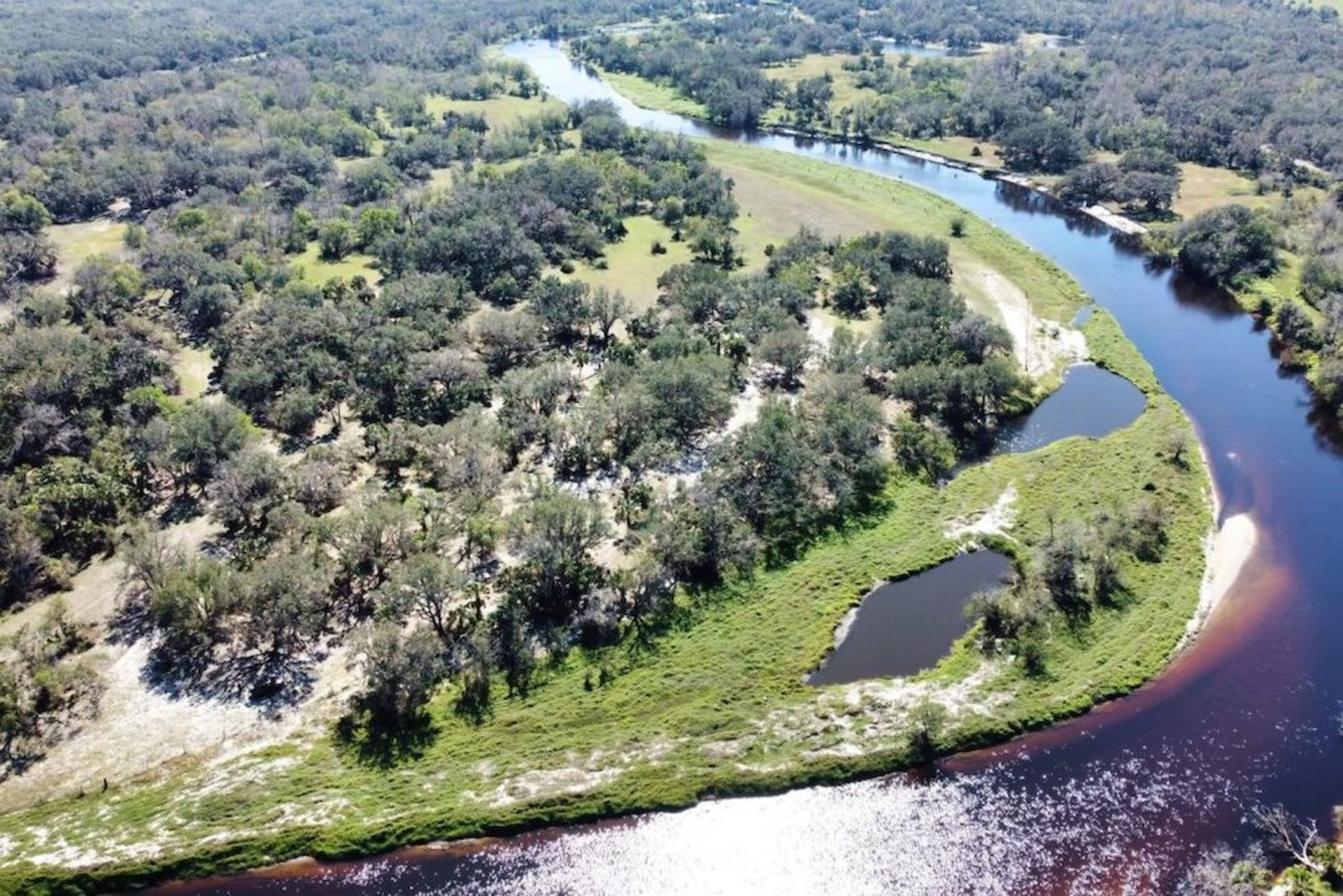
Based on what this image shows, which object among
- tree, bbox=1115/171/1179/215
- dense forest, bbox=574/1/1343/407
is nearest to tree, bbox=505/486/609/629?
dense forest, bbox=574/1/1343/407

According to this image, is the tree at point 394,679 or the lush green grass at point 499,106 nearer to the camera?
the tree at point 394,679

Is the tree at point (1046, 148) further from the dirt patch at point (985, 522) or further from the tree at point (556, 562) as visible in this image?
the tree at point (556, 562)

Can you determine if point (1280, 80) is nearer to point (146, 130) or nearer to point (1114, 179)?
point (1114, 179)

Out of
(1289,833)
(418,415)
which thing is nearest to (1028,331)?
(1289,833)

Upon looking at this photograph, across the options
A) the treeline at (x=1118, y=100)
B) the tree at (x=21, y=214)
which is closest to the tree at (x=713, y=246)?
the treeline at (x=1118, y=100)

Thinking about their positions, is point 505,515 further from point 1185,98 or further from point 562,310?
point 1185,98

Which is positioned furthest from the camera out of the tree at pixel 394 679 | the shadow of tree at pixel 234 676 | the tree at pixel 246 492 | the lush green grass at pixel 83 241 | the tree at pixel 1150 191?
the tree at pixel 1150 191

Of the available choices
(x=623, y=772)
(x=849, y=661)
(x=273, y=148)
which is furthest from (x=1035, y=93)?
(x=623, y=772)
